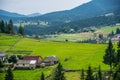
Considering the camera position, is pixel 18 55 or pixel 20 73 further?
pixel 18 55

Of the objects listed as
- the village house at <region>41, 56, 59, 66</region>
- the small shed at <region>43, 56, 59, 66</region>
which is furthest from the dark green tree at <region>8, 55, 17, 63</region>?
the small shed at <region>43, 56, 59, 66</region>

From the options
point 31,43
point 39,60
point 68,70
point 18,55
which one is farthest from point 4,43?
point 68,70

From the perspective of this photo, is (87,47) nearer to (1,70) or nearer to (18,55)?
(18,55)

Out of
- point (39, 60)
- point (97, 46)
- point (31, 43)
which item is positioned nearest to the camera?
point (39, 60)

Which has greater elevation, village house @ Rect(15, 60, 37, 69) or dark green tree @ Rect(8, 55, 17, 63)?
dark green tree @ Rect(8, 55, 17, 63)

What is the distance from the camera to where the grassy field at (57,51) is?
321 feet

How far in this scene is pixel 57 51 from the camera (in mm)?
119812

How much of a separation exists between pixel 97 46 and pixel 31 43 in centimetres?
2397

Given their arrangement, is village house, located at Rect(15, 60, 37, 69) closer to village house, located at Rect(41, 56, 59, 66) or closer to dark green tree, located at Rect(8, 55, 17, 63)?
dark green tree, located at Rect(8, 55, 17, 63)

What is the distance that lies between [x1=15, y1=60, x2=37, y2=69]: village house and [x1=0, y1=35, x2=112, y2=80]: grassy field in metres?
4.26

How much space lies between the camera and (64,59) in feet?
357

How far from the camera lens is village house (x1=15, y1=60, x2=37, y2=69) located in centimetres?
10688

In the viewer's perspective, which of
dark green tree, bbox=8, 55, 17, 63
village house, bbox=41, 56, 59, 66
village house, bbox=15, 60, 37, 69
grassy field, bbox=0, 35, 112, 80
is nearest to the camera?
grassy field, bbox=0, 35, 112, 80

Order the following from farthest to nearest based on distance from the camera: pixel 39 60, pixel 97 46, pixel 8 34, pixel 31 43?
pixel 8 34 < pixel 31 43 < pixel 97 46 < pixel 39 60
